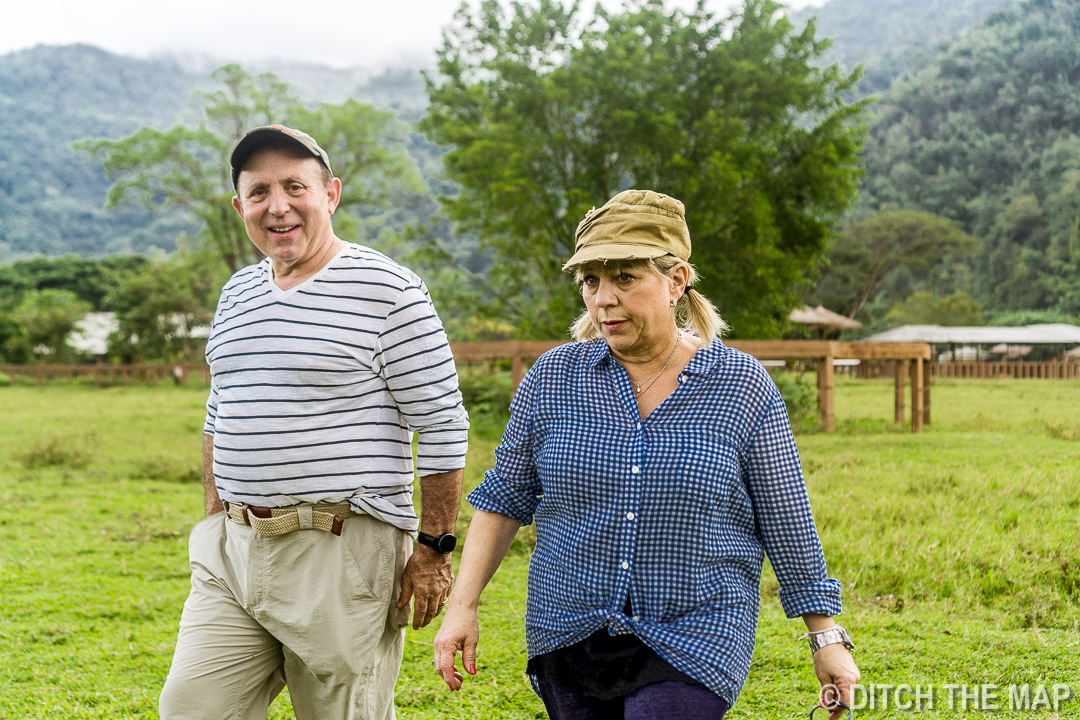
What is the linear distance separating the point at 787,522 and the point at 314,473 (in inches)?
46.8

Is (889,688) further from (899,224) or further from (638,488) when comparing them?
(899,224)

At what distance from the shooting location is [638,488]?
1.81 m

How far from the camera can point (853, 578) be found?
532 cm

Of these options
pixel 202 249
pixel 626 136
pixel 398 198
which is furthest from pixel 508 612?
pixel 202 249

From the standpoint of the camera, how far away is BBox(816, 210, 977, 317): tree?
22844mm

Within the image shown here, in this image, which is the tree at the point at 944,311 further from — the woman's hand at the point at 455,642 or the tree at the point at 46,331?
the tree at the point at 46,331

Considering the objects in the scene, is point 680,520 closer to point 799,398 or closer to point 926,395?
point 926,395

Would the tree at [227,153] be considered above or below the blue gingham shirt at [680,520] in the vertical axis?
above

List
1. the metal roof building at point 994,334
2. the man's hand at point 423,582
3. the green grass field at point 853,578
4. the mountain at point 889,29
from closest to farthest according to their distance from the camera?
the man's hand at point 423,582
the green grass field at point 853,578
the metal roof building at point 994,334
the mountain at point 889,29

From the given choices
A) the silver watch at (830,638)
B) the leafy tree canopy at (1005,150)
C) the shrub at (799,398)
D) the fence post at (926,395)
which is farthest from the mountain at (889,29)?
the silver watch at (830,638)

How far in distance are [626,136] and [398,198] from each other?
22035 mm

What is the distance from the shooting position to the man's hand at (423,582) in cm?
240

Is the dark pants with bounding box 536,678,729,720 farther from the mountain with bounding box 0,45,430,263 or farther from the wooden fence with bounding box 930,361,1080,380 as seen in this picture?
the mountain with bounding box 0,45,430,263

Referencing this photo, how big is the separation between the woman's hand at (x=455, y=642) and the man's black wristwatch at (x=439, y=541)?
356 millimetres
